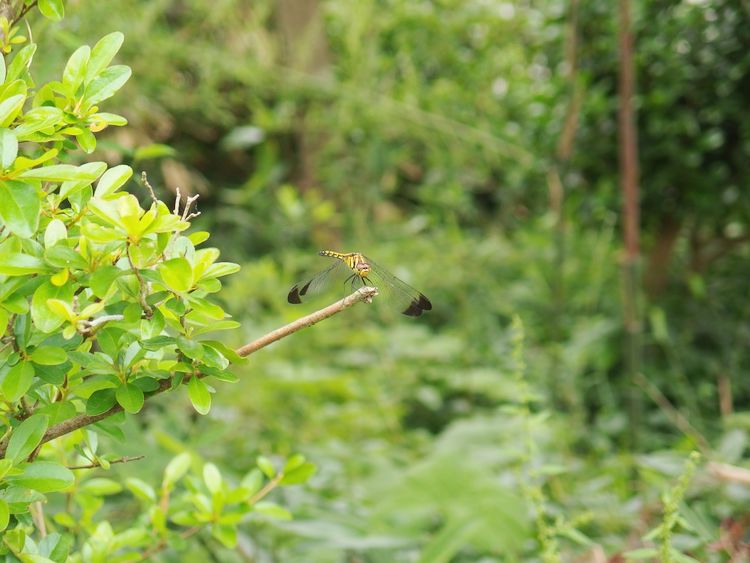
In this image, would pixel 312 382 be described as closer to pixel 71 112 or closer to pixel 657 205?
pixel 657 205

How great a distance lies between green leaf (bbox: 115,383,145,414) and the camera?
1.81 ft

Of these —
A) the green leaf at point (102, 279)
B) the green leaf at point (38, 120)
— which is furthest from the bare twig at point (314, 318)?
the green leaf at point (38, 120)

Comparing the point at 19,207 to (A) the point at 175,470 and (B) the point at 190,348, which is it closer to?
(B) the point at 190,348

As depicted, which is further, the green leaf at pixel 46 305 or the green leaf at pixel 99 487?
the green leaf at pixel 99 487

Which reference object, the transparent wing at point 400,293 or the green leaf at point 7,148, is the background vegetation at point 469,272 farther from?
the green leaf at point 7,148

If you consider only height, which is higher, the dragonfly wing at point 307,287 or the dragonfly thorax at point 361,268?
the dragonfly thorax at point 361,268

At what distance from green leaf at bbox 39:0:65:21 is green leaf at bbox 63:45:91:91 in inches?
1.9

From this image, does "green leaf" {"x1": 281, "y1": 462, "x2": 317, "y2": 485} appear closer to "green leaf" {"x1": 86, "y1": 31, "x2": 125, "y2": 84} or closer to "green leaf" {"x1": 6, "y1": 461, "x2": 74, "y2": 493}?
"green leaf" {"x1": 6, "y1": 461, "x2": 74, "y2": 493}

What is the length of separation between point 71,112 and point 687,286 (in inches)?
82.9

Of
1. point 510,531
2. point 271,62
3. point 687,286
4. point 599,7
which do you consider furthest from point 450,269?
point 510,531

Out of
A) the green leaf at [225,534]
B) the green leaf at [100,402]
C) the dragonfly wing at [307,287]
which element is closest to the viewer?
the green leaf at [100,402]

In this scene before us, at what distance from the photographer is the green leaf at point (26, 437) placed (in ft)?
1.80

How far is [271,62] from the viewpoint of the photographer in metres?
3.26

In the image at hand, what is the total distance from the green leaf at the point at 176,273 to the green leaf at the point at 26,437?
16 cm
